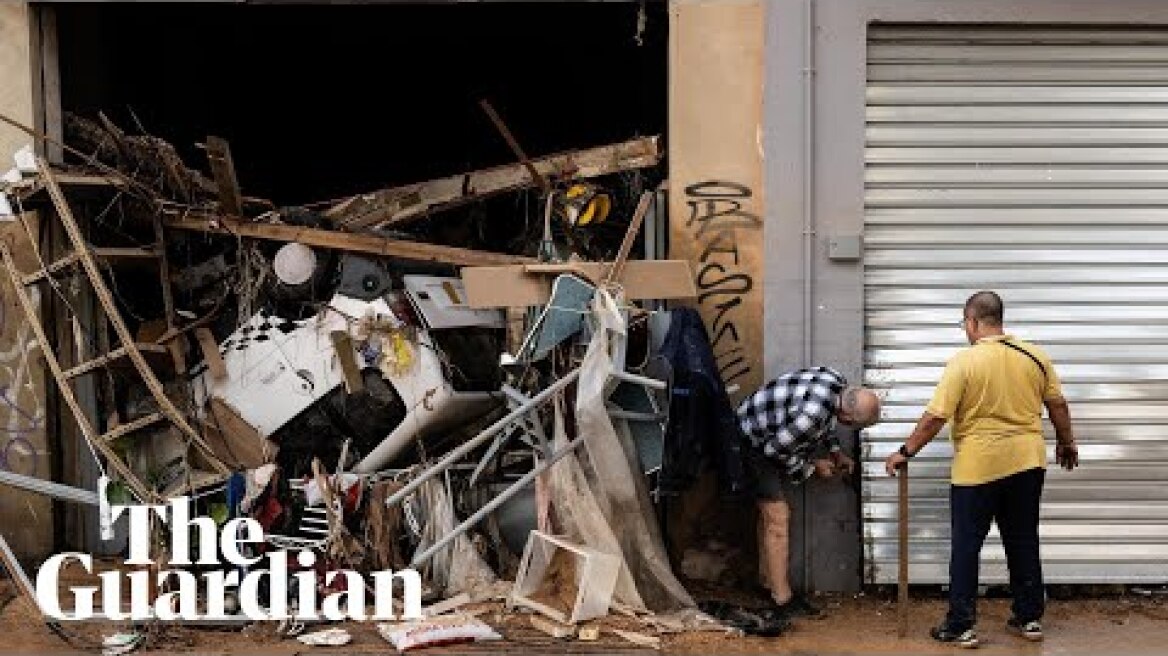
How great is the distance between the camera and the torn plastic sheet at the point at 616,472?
234 inches

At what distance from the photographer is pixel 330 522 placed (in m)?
6.11

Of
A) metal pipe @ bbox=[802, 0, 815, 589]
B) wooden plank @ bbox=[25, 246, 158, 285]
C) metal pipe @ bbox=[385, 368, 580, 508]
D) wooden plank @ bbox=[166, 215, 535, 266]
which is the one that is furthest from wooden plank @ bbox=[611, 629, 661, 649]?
wooden plank @ bbox=[25, 246, 158, 285]

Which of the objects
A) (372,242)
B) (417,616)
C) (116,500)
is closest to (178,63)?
(372,242)

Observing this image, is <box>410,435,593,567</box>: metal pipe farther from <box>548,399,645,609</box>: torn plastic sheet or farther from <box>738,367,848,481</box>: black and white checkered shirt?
<box>738,367,848,481</box>: black and white checkered shirt

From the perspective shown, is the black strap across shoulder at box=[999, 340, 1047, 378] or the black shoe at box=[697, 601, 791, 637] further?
the black shoe at box=[697, 601, 791, 637]

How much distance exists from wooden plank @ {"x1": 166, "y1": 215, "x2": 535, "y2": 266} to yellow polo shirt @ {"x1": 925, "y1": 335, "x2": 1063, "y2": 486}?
2593 mm

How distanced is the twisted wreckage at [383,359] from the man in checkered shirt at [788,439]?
1.69 feet

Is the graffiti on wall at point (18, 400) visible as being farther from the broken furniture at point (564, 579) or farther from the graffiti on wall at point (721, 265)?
the graffiti on wall at point (721, 265)

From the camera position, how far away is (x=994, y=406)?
221 inches

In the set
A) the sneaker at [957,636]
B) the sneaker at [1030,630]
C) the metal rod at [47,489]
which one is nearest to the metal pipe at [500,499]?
the metal rod at [47,489]

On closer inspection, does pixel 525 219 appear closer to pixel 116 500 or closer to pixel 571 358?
pixel 571 358

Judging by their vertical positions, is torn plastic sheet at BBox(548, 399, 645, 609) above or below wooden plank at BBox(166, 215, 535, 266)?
below

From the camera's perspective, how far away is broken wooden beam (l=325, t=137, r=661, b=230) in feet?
23.1

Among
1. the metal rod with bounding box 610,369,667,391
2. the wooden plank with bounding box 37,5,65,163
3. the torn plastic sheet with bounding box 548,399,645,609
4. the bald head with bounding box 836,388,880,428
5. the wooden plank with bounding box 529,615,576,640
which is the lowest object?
the wooden plank with bounding box 529,615,576,640
